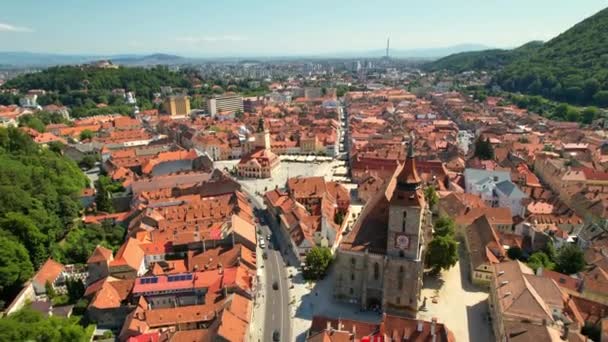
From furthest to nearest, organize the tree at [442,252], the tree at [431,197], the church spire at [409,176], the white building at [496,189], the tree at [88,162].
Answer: the tree at [88,162] → the white building at [496,189] → the tree at [431,197] → the tree at [442,252] → the church spire at [409,176]

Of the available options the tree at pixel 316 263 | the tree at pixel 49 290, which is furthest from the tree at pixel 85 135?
the tree at pixel 316 263

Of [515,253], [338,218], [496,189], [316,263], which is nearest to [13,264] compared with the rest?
[316,263]

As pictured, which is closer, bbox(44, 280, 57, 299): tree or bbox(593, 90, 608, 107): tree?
bbox(44, 280, 57, 299): tree

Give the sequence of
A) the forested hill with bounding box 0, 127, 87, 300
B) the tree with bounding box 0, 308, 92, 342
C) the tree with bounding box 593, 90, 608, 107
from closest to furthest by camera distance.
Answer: the tree with bounding box 0, 308, 92, 342 → the forested hill with bounding box 0, 127, 87, 300 → the tree with bounding box 593, 90, 608, 107

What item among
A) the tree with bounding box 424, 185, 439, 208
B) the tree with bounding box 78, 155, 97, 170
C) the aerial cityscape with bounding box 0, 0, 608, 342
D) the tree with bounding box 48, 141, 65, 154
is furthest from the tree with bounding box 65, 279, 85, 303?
the tree with bounding box 78, 155, 97, 170

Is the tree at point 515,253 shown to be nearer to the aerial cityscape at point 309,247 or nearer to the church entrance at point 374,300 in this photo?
the aerial cityscape at point 309,247

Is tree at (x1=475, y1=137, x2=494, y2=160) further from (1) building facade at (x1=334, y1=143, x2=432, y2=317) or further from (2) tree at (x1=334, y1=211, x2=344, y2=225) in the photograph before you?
(1) building facade at (x1=334, y1=143, x2=432, y2=317)

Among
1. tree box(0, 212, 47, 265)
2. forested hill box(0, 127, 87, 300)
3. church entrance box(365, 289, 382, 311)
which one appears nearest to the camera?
church entrance box(365, 289, 382, 311)
